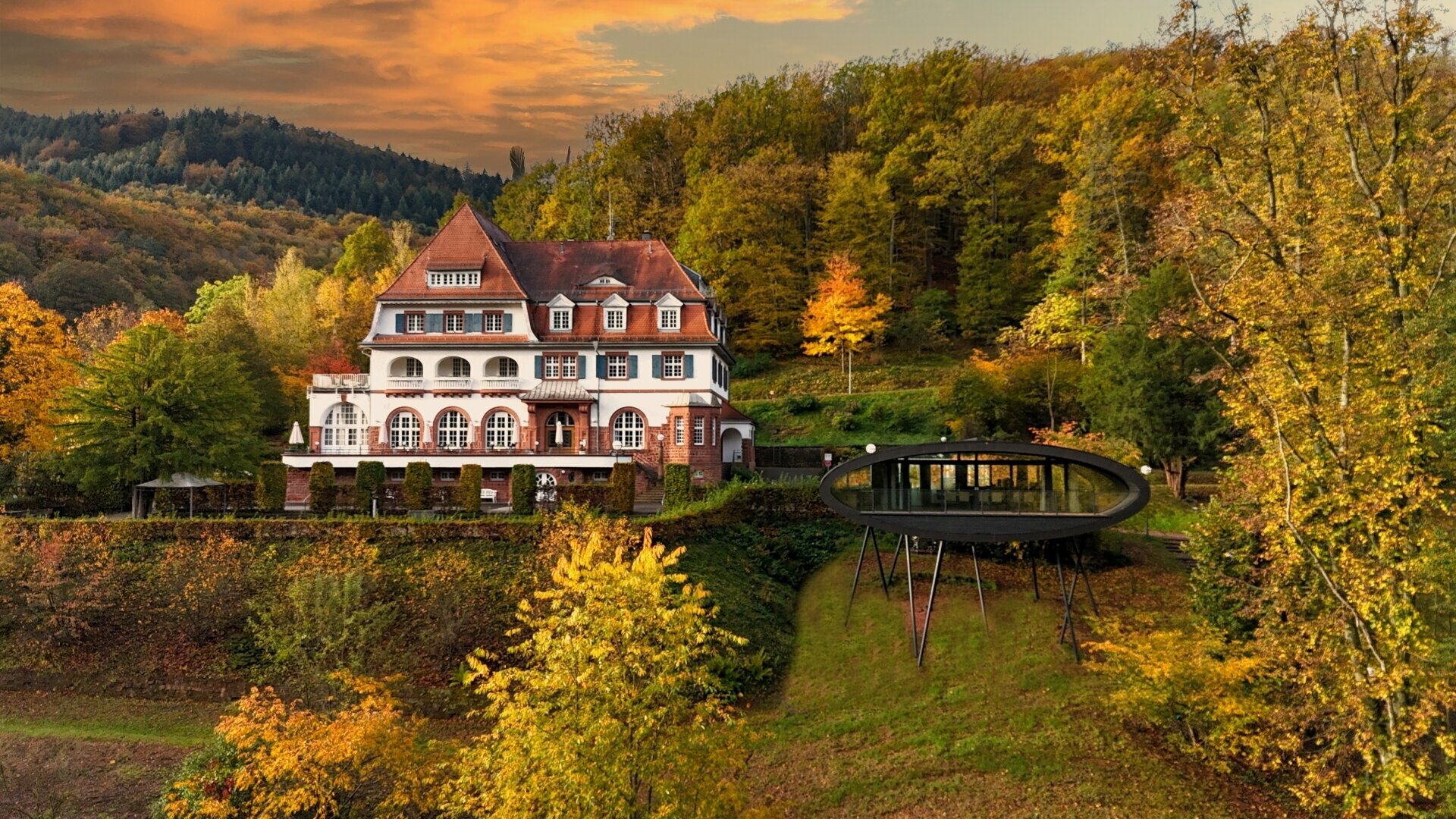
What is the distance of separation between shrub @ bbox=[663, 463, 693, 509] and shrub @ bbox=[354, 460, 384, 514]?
946cm

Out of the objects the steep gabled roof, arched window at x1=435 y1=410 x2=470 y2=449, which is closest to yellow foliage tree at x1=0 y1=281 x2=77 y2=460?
the steep gabled roof

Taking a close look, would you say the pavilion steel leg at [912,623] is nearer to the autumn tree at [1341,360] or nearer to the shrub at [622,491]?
the autumn tree at [1341,360]

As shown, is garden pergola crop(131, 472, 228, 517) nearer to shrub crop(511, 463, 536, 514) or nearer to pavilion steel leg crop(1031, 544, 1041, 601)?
shrub crop(511, 463, 536, 514)

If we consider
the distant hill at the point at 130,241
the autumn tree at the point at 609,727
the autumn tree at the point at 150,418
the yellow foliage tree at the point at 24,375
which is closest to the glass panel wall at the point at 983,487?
the autumn tree at the point at 609,727

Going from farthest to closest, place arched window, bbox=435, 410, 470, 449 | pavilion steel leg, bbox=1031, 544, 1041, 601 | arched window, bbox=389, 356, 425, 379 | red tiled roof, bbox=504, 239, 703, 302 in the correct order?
red tiled roof, bbox=504, 239, 703, 302 → arched window, bbox=389, 356, 425, 379 → arched window, bbox=435, 410, 470, 449 → pavilion steel leg, bbox=1031, 544, 1041, 601

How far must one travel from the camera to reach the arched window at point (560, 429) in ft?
120

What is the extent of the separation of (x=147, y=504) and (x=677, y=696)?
2660cm

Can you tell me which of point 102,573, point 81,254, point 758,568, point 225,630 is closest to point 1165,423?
point 758,568

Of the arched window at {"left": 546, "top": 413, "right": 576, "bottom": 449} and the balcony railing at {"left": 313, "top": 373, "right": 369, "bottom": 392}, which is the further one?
the arched window at {"left": 546, "top": 413, "right": 576, "bottom": 449}

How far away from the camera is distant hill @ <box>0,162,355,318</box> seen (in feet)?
206

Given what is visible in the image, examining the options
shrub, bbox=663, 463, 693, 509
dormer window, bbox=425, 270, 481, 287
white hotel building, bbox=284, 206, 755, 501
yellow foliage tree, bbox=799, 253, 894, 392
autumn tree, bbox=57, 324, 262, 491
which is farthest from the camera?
yellow foliage tree, bbox=799, 253, 894, 392

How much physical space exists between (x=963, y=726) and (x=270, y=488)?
73.9ft

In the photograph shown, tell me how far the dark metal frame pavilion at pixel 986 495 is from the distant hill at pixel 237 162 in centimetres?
11105

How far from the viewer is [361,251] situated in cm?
6281
